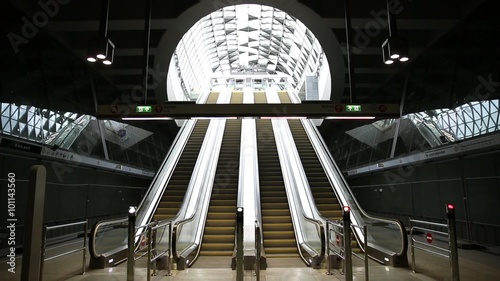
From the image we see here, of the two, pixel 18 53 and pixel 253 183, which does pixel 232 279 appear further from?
pixel 18 53

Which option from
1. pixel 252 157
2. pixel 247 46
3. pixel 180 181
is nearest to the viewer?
pixel 180 181

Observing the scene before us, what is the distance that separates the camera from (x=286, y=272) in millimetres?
6211

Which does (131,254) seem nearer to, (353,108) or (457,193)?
(353,108)

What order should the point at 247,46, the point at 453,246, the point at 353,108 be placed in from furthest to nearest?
1. the point at 247,46
2. the point at 353,108
3. the point at 453,246

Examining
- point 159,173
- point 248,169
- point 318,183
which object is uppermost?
point 248,169

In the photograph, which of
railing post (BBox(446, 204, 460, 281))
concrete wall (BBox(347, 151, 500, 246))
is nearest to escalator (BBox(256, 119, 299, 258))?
railing post (BBox(446, 204, 460, 281))

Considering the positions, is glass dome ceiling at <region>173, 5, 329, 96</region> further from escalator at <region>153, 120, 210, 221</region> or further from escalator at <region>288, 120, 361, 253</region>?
escalator at <region>288, 120, 361, 253</region>

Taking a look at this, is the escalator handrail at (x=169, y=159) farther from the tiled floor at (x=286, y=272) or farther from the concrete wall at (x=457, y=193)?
the concrete wall at (x=457, y=193)

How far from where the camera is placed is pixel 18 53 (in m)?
9.16

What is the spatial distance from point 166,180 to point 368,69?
31.8 ft

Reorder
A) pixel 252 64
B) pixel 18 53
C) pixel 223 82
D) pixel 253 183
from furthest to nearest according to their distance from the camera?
pixel 252 64
pixel 223 82
pixel 253 183
pixel 18 53

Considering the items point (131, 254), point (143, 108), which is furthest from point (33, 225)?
point (143, 108)

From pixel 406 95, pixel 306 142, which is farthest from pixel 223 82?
pixel 406 95

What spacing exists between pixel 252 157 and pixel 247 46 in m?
30.4
